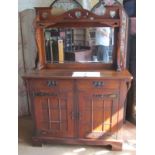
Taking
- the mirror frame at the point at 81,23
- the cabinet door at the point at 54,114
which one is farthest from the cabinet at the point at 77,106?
the mirror frame at the point at 81,23

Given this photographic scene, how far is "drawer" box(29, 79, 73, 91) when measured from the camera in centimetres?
212

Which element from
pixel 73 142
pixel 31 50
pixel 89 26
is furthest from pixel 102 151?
pixel 31 50

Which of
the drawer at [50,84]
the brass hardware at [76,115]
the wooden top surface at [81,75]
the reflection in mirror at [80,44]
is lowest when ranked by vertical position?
the brass hardware at [76,115]

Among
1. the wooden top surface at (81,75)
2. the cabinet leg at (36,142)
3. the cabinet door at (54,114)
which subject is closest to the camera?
the wooden top surface at (81,75)

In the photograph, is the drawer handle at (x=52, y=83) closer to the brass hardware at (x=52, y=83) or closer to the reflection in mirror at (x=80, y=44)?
the brass hardware at (x=52, y=83)

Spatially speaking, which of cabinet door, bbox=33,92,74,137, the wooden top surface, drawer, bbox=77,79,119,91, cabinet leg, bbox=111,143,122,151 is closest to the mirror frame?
the wooden top surface

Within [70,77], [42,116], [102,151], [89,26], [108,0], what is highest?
[108,0]

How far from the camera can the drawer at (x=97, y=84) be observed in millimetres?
2076

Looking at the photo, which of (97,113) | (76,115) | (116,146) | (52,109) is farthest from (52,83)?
(116,146)
